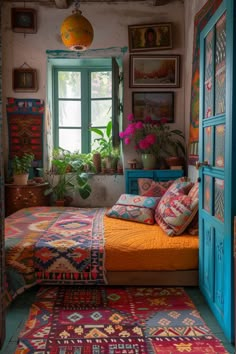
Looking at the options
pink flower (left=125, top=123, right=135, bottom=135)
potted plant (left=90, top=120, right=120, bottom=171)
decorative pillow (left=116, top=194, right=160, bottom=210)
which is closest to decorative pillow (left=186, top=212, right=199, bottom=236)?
decorative pillow (left=116, top=194, right=160, bottom=210)

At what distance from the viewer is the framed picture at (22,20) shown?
5.26 metres

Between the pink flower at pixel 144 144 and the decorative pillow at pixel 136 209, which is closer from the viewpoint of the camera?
the decorative pillow at pixel 136 209

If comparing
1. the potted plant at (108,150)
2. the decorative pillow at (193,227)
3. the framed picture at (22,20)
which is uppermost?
the framed picture at (22,20)

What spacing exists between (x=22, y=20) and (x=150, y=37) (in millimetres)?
1828

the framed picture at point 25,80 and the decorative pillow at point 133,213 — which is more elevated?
the framed picture at point 25,80

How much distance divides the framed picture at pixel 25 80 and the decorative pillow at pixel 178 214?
288 centimetres

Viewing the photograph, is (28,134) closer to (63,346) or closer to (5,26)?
(5,26)

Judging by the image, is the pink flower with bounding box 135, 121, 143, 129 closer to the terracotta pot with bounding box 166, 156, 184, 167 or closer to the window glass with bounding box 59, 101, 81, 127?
the terracotta pot with bounding box 166, 156, 184, 167

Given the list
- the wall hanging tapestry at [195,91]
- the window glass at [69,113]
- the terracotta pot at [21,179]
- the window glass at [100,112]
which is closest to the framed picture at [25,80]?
the window glass at [69,113]

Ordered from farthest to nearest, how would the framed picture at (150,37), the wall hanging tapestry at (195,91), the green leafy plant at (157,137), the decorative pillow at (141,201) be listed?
the framed picture at (150,37) < the green leafy plant at (157,137) < the wall hanging tapestry at (195,91) < the decorative pillow at (141,201)

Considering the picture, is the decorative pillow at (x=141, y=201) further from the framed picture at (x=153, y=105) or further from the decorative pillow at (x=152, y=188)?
the framed picture at (x=153, y=105)

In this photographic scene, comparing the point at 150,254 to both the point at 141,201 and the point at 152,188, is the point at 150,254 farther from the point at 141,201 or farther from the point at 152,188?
the point at 152,188

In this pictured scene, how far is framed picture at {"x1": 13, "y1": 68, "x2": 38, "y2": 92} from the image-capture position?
5.30 m

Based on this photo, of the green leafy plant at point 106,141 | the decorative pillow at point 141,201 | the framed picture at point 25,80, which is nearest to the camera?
the decorative pillow at point 141,201
